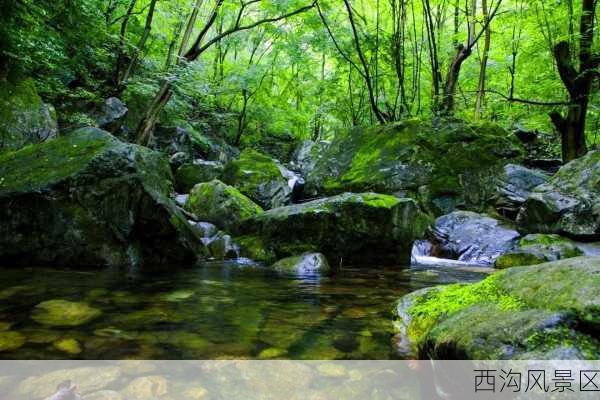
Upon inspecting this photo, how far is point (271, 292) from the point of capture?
4.65 meters

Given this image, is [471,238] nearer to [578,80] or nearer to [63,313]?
[578,80]

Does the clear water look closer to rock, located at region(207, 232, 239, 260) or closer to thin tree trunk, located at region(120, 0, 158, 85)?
rock, located at region(207, 232, 239, 260)

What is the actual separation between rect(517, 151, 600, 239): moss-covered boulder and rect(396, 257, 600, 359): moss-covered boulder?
5746 millimetres

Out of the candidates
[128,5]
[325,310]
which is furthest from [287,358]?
[128,5]

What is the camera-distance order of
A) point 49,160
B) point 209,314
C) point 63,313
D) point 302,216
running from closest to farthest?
point 63,313 < point 209,314 < point 49,160 < point 302,216

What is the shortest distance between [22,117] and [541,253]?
380 inches

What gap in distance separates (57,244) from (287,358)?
14.5 ft

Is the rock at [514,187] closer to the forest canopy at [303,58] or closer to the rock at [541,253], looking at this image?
the forest canopy at [303,58]

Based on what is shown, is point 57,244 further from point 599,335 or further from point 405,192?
point 405,192

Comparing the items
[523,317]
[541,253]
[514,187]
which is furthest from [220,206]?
[523,317]

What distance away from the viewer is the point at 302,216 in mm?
7137

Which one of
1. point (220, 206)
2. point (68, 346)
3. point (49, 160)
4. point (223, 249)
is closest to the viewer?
point (68, 346)

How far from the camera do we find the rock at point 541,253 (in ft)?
21.3

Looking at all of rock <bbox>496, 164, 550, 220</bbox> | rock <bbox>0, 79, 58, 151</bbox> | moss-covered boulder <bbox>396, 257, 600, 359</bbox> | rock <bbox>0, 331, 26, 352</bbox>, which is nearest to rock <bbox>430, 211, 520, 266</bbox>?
rock <bbox>496, 164, 550, 220</bbox>
